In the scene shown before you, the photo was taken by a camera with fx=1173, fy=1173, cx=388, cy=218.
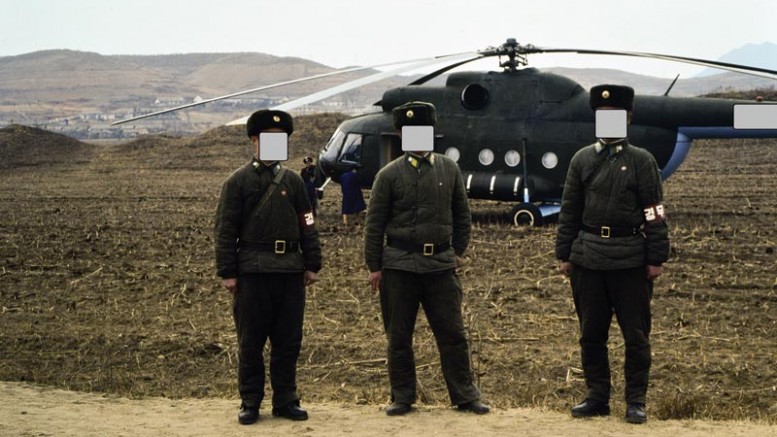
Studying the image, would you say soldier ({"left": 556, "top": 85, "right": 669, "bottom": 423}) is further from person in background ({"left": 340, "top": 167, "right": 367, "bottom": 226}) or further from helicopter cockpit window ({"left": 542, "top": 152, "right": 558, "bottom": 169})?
person in background ({"left": 340, "top": 167, "right": 367, "bottom": 226})

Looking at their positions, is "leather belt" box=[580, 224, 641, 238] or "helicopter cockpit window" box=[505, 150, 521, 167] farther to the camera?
"helicopter cockpit window" box=[505, 150, 521, 167]

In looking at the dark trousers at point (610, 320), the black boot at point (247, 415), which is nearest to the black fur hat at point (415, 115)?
the dark trousers at point (610, 320)

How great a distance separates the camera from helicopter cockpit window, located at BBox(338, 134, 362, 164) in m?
21.1

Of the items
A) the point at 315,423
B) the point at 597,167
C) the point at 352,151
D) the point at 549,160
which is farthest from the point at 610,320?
the point at 352,151

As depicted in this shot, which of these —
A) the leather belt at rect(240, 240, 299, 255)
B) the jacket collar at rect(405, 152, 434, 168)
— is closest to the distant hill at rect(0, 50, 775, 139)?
the leather belt at rect(240, 240, 299, 255)

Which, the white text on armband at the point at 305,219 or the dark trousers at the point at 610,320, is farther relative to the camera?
the white text on armband at the point at 305,219

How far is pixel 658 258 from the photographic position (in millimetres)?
7969

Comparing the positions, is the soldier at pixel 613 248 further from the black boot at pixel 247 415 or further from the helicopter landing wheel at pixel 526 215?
the helicopter landing wheel at pixel 526 215

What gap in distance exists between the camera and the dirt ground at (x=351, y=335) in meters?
8.30

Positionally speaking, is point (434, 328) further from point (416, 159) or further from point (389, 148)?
point (389, 148)

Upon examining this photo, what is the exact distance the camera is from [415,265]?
823 cm

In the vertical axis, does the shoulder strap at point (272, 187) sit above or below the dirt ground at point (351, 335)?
above

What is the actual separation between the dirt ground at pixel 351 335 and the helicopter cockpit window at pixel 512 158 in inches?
Answer: 44.6

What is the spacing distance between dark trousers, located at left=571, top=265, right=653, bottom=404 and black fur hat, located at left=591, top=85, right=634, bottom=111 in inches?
45.7
